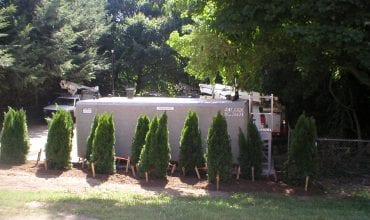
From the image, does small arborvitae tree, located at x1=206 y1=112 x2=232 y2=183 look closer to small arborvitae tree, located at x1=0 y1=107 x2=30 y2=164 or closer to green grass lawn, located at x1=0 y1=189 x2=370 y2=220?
green grass lawn, located at x1=0 y1=189 x2=370 y2=220

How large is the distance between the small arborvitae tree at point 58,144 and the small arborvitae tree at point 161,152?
2.33 m

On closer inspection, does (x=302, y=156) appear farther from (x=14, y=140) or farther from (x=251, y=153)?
(x=14, y=140)

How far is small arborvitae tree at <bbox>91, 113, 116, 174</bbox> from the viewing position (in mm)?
12469

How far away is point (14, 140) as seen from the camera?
43.0 feet

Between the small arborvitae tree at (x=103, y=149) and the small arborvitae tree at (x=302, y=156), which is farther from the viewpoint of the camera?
the small arborvitae tree at (x=103, y=149)

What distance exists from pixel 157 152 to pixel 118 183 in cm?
116

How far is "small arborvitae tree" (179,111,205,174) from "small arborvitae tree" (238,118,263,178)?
104cm

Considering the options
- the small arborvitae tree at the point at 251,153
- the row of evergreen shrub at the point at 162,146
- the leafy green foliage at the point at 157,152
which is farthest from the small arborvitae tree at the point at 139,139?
the small arborvitae tree at the point at 251,153

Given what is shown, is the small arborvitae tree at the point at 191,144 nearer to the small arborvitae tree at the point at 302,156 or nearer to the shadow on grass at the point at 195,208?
the small arborvitae tree at the point at 302,156

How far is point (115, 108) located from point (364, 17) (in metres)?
7.41

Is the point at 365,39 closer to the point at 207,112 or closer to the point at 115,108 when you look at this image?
the point at 207,112

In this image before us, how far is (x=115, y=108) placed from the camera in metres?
15.0

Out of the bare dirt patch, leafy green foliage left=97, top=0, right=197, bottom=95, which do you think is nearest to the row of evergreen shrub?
the bare dirt patch

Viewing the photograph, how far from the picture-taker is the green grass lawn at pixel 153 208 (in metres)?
6.95
